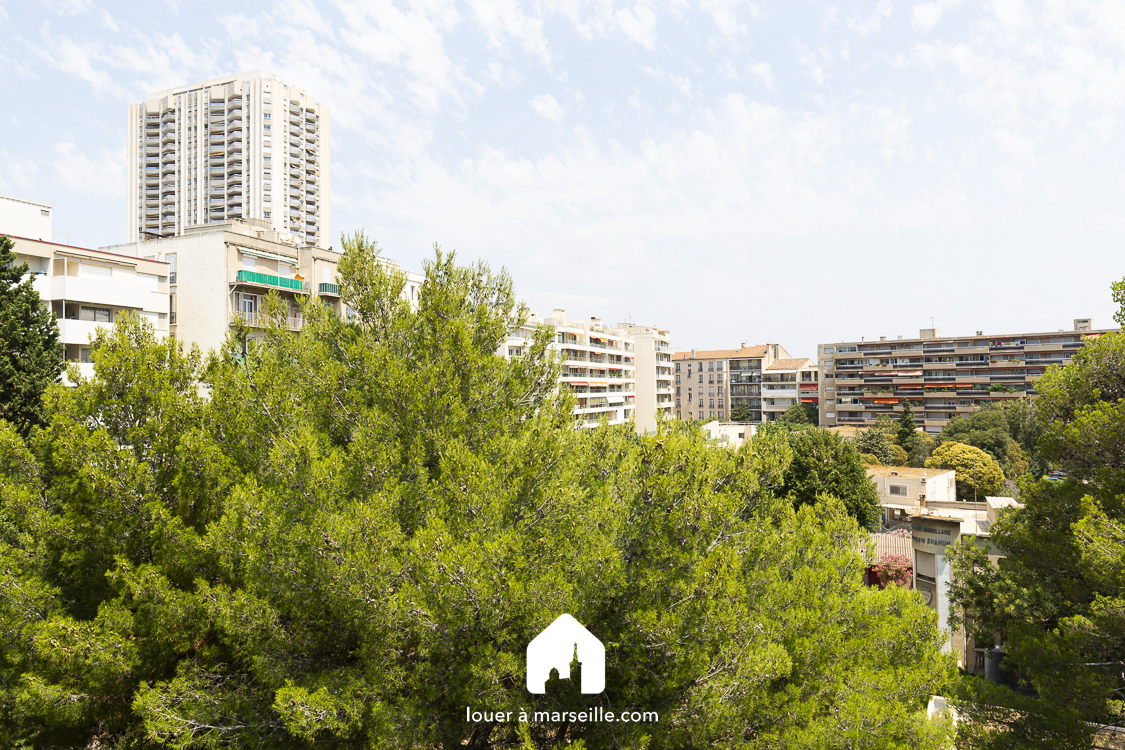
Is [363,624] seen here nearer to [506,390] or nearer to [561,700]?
[561,700]

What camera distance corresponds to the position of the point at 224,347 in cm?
1111

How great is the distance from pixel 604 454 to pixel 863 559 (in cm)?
439

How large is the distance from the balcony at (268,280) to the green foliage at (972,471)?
44.1 m

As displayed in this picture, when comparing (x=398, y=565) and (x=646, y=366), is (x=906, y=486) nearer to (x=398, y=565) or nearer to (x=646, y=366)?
(x=398, y=565)

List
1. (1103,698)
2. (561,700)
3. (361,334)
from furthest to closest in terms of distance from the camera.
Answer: (361,334), (1103,698), (561,700)

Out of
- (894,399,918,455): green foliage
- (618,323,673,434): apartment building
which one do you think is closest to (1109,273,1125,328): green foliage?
(894,399,918,455): green foliage

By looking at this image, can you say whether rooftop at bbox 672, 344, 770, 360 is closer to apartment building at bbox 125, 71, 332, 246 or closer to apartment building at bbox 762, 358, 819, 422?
apartment building at bbox 762, 358, 819, 422

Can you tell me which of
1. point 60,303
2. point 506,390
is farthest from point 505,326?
point 60,303

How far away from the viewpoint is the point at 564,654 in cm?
745

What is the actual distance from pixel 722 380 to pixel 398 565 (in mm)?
81757

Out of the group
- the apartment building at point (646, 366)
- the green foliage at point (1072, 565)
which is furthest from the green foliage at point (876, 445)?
the green foliage at point (1072, 565)

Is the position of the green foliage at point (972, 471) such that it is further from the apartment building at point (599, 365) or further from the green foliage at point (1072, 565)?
the green foliage at point (1072, 565)

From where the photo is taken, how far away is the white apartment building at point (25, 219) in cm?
2642

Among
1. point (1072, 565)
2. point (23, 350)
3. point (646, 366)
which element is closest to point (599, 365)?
point (646, 366)
